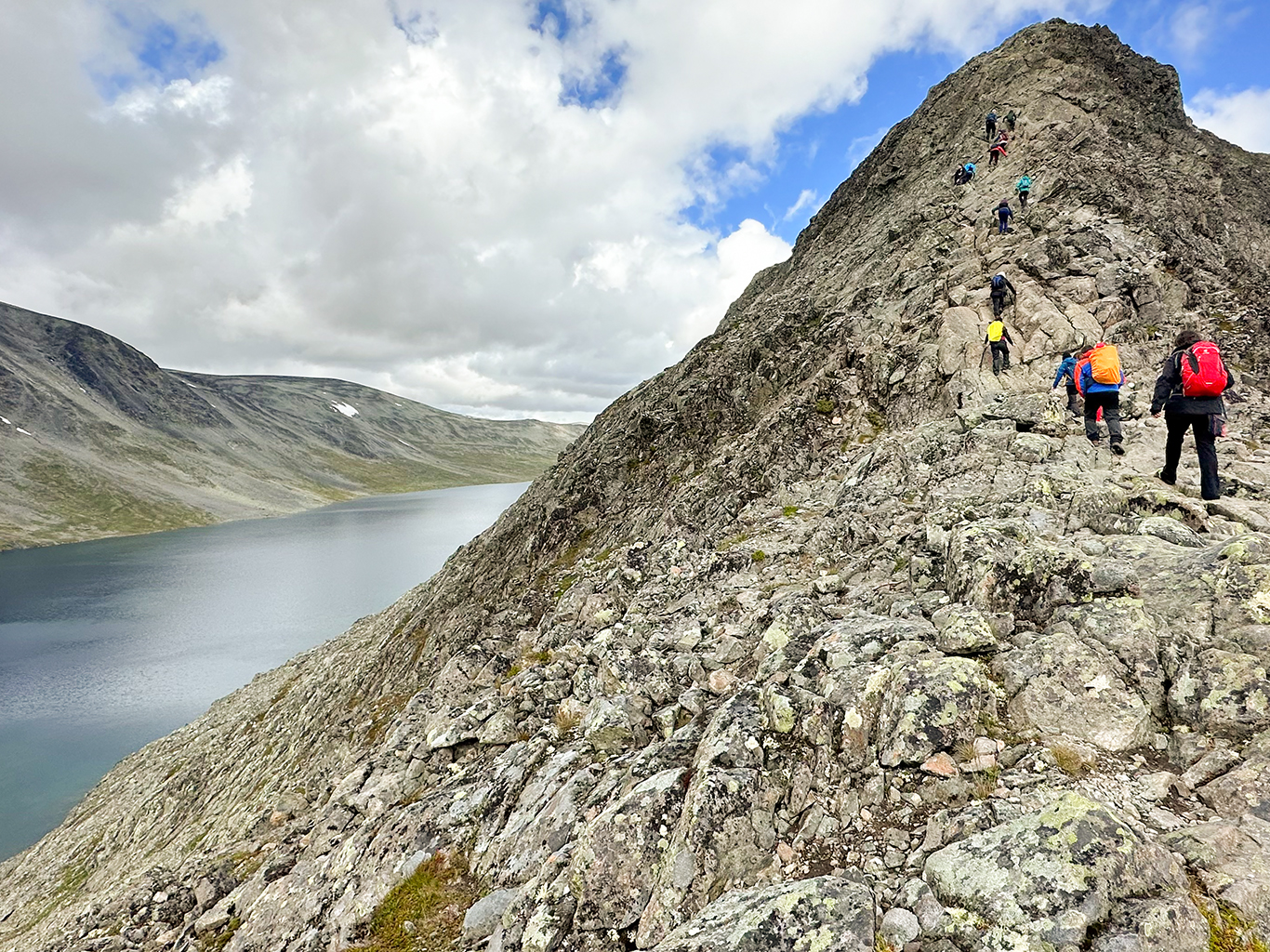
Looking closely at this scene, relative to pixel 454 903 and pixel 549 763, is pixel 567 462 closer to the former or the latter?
pixel 549 763

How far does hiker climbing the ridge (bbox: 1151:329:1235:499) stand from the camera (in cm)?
1099

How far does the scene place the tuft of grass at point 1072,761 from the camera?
6.56m

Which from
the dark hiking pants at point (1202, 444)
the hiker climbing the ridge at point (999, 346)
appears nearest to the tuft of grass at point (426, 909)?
the dark hiking pants at point (1202, 444)

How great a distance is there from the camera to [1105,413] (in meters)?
14.4

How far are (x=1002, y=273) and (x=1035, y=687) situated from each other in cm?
2018

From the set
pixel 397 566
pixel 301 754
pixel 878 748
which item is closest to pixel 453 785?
pixel 878 748

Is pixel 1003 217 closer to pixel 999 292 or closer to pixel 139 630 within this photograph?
pixel 999 292

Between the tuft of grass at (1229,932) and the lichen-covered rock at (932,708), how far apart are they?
2.53m

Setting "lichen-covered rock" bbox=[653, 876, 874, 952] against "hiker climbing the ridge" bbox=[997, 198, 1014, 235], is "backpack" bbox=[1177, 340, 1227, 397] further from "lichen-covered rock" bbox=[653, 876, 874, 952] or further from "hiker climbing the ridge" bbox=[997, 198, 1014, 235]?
"hiker climbing the ridge" bbox=[997, 198, 1014, 235]

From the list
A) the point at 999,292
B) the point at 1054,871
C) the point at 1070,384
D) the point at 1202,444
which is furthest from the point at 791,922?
the point at 999,292

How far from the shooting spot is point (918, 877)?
6.08 m

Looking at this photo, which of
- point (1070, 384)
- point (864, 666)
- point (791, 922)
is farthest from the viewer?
point (1070, 384)

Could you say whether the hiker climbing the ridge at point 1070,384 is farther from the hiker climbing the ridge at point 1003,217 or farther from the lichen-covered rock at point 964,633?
the hiker climbing the ridge at point 1003,217

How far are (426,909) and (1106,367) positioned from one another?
1949 cm
